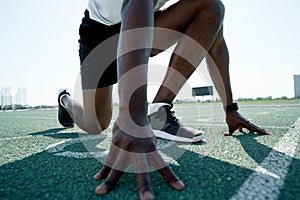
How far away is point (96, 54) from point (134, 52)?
4.43 ft

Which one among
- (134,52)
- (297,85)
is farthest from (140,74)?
(297,85)

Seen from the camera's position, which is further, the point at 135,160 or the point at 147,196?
the point at 135,160

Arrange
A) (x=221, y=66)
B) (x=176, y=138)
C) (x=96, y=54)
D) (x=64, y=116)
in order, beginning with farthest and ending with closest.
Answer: (x=64, y=116)
(x=96, y=54)
(x=221, y=66)
(x=176, y=138)

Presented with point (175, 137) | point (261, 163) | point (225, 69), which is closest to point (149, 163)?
point (261, 163)

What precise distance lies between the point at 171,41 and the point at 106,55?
1.94ft

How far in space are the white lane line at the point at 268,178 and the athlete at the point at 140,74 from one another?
21cm

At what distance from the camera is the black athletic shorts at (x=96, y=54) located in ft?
7.00

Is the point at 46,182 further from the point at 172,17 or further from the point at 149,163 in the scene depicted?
the point at 172,17

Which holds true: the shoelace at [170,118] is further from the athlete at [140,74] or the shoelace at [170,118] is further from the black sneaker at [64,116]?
the black sneaker at [64,116]

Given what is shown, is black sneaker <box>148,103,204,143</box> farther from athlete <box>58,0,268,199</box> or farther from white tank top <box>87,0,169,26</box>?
white tank top <box>87,0,169,26</box>

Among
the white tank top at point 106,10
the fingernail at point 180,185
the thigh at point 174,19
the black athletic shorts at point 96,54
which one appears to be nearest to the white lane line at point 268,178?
the fingernail at point 180,185

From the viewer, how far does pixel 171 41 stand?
2182 mm

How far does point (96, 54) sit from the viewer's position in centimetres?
224

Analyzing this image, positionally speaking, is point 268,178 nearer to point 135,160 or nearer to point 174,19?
point 135,160
